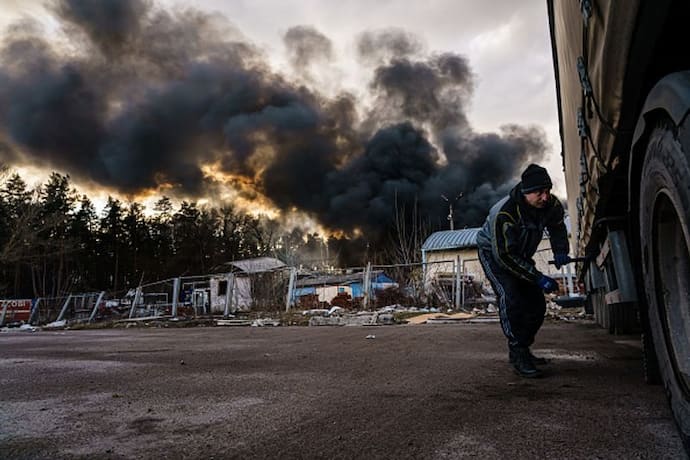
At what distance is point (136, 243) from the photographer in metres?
51.7

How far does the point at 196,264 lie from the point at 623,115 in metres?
49.3

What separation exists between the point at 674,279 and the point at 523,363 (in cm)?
156

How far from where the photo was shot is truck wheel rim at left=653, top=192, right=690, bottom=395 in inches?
59.7

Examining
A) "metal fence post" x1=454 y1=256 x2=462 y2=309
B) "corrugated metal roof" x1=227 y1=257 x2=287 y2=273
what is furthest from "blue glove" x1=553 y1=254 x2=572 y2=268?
"corrugated metal roof" x1=227 y1=257 x2=287 y2=273

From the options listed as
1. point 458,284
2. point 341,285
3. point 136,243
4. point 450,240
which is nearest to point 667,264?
point 458,284

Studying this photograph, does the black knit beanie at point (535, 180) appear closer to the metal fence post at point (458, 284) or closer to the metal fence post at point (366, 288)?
the metal fence post at point (458, 284)

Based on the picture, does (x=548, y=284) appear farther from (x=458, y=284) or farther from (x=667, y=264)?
(x=458, y=284)

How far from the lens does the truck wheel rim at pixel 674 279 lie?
1517mm

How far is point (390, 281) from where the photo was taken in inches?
629

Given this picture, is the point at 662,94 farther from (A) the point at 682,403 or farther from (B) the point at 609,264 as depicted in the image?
(B) the point at 609,264

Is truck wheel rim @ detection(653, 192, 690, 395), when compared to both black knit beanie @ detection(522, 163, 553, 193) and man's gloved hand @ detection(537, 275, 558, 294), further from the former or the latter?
black knit beanie @ detection(522, 163, 553, 193)

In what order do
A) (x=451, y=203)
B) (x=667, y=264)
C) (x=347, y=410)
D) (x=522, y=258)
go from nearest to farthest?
(x=667, y=264), (x=347, y=410), (x=522, y=258), (x=451, y=203)

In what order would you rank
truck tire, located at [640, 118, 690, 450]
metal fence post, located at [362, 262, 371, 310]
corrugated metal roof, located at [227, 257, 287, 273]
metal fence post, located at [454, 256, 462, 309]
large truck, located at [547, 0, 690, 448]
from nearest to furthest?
1. large truck, located at [547, 0, 690, 448]
2. truck tire, located at [640, 118, 690, 450]
3. metal fence post, located at [454, 256, 462, 309]
4. metal fence post, located at [362, 262, 371, 310]
5. corrugated metal roof, located at [227, 257, 287, 273]

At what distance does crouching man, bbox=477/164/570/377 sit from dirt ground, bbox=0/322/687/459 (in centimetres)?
25
